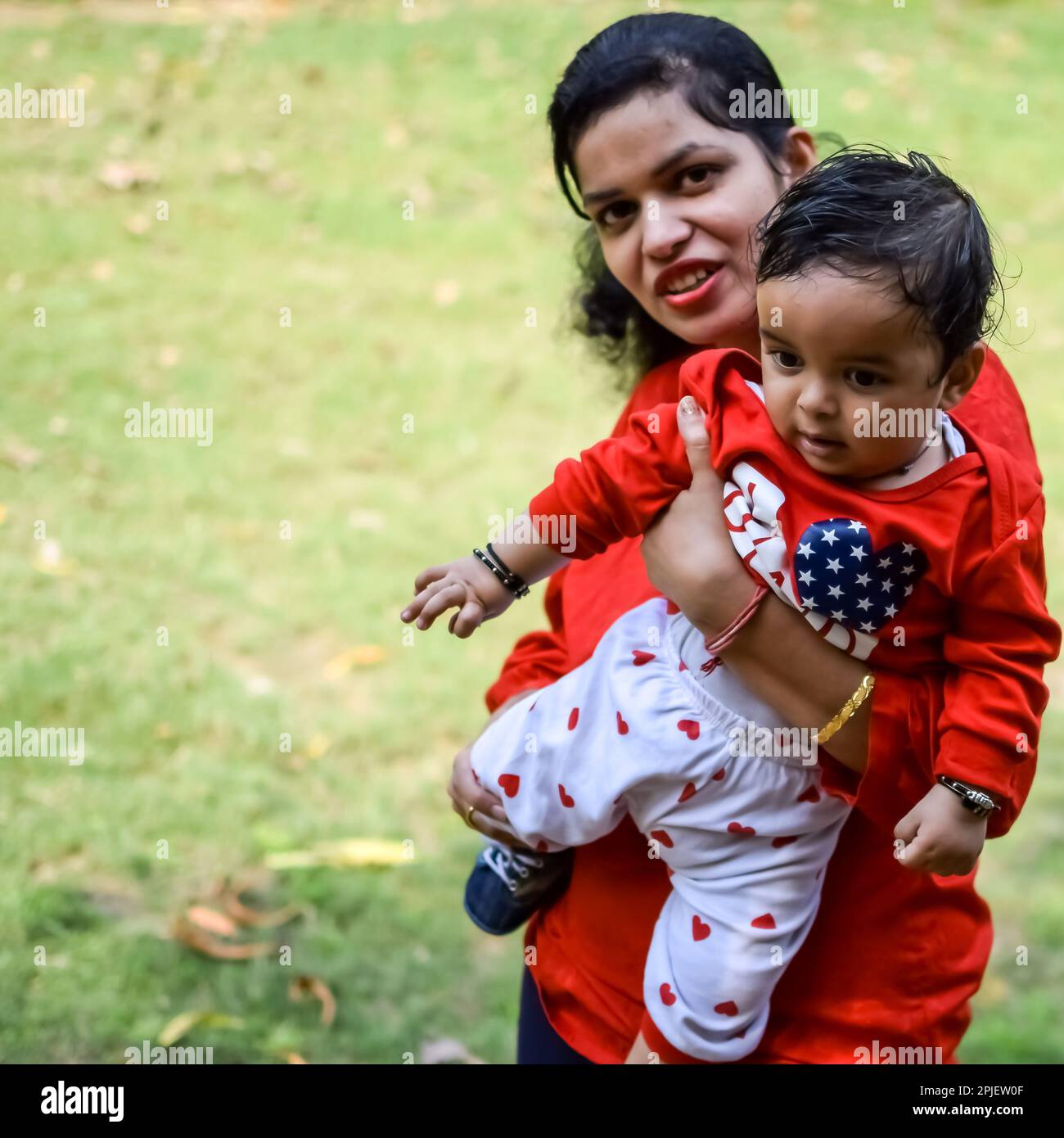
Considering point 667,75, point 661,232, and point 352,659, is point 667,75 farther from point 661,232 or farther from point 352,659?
point 352,659

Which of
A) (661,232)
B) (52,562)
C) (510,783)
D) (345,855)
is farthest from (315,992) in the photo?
(661,232)

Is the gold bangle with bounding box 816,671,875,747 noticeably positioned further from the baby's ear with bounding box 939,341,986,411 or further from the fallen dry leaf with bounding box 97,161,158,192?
the fallen dry leaf with bounding box 97,161,158,192

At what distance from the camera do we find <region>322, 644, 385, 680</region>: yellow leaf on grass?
421 cm

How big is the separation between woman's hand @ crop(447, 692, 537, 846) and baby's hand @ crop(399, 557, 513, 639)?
256mm

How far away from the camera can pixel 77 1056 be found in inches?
113

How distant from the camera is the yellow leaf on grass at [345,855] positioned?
3.54m

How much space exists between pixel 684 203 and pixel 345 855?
2235 mm

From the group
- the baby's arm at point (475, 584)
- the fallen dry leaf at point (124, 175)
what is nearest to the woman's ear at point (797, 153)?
the baby's arm at point (475, 584)

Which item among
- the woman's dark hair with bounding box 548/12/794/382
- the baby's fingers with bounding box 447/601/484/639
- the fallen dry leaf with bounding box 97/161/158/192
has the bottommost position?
the baby's fingers with bounding box 447/601/484/639

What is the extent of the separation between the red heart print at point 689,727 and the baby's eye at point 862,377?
44 cm

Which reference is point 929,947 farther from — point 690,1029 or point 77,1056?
point 77,1056

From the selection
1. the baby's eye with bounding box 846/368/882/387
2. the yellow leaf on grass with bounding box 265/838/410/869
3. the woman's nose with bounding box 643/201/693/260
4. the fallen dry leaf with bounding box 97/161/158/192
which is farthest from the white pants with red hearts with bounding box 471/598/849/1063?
the fallen dry leaf with bounding box 97/161/158/192
